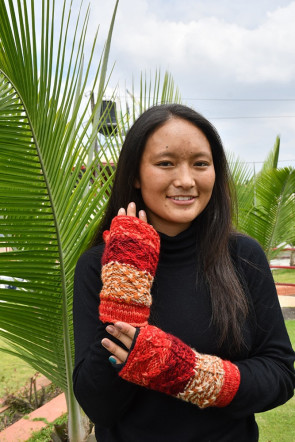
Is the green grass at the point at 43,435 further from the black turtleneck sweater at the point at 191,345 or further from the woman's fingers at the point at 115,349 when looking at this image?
the woman's fingers at the point at 115,349

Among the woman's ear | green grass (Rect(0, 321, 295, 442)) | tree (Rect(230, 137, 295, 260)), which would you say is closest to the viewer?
the woman's ear

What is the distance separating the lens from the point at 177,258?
111 centimetres

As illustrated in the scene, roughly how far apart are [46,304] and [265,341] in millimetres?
887

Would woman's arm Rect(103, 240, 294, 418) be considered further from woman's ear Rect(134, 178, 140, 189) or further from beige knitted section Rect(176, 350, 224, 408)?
woman's ear Rect(134, 178, 140, 189)

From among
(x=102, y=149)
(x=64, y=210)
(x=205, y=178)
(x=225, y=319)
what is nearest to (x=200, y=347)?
(x=225, y=319)

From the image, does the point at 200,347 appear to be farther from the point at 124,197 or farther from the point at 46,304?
the point at 46,304

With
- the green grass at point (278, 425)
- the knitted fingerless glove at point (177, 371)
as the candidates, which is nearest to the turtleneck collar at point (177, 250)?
the knitted fingerless glove at point (177, 371)

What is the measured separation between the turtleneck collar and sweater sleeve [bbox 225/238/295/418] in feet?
0.46

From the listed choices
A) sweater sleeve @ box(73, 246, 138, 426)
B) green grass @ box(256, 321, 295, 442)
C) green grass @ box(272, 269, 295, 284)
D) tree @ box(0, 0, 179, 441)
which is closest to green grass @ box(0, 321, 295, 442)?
green grass @ box(256, 321, 295, 442)

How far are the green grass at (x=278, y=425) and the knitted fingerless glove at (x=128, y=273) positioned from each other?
88.8 inches

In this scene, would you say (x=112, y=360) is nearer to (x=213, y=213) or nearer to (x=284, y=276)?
(x=213, y=213)

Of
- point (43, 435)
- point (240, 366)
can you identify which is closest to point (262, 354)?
point (240, 366)

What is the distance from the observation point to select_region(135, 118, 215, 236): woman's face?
106 centimetres

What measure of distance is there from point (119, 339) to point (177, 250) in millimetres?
313
